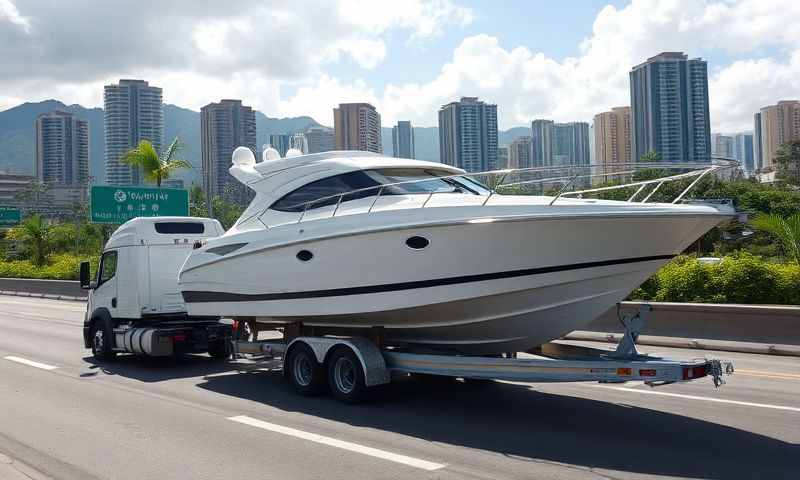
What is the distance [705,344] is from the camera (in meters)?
12.5

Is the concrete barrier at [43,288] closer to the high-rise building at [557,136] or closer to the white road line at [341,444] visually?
the white road line at [341,444]

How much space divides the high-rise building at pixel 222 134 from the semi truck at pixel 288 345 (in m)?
78.8

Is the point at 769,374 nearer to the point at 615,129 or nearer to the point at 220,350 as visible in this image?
the point at 220,350

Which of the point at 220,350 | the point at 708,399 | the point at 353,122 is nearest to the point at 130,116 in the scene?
the point at 353,122

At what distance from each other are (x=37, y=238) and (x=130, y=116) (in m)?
74.8

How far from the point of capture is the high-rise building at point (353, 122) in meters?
41.7

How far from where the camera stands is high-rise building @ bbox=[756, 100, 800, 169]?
151 metres

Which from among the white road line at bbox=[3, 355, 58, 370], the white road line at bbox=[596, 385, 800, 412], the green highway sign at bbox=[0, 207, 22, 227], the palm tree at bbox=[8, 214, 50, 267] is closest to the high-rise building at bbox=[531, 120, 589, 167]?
the green highway sign at bbox=[0, 207, 22, 227]

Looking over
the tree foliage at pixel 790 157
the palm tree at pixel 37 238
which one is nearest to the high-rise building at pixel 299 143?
the palm tree at pixel 37 238

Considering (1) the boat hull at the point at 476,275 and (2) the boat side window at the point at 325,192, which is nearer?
(1) the boat hull at the point at 476,275

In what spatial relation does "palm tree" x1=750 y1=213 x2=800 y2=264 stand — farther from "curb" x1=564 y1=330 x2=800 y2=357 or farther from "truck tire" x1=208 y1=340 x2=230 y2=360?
"truck tire" x1=208 y1=340 x2=230 y2=360

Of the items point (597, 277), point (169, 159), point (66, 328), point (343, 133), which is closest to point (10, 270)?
point (169, 159)

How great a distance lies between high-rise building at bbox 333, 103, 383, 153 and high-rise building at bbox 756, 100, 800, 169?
129870 millimetres

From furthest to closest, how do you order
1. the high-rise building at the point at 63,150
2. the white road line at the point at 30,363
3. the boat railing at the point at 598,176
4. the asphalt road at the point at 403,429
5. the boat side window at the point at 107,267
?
the high-rise building at the point at 63,150
the boat side window at the point at 107,267
the white road line at the point at 30,363
the boat railing at the point at 598,176
the asphalt road at the point at 403,429
